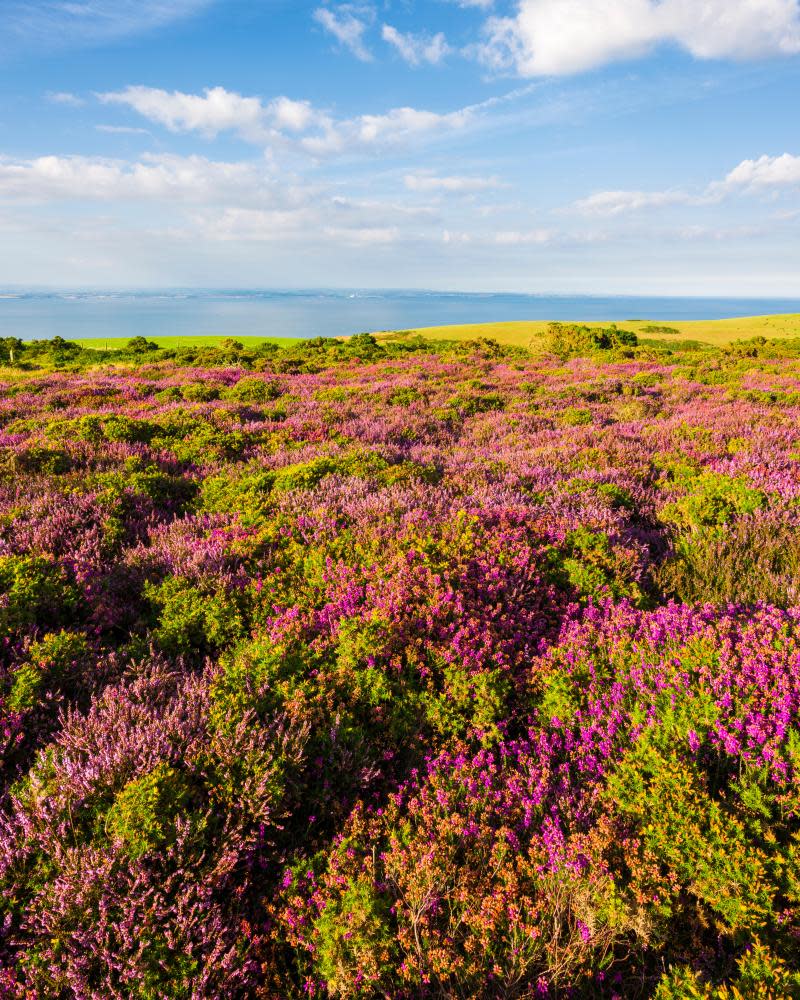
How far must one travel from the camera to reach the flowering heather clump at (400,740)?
6.73ft

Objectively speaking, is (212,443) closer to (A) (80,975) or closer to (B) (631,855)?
(A) (80,975)

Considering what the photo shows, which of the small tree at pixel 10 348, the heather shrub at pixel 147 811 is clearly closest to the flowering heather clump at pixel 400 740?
the heather shrub at pixel 147 811

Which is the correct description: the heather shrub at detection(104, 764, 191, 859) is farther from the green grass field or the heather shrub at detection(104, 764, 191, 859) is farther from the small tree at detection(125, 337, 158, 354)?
the green grass field

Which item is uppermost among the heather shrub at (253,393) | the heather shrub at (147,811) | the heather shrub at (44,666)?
the heather shrub at (253,393)

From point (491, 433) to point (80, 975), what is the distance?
9.74m

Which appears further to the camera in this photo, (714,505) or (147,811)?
(714,505)

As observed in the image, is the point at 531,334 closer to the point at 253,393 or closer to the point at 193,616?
the point at 253,393

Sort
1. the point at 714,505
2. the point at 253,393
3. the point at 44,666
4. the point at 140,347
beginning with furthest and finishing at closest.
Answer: the point at 140,347
the point at 253,393
the point at 714,505
the point at 44,666

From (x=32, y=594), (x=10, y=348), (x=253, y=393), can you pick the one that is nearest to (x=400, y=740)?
(x=32, y=594)

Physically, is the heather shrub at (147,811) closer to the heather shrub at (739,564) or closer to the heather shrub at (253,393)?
the heather shrub at (739,564)

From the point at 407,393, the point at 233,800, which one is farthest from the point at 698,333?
the point at 233,800

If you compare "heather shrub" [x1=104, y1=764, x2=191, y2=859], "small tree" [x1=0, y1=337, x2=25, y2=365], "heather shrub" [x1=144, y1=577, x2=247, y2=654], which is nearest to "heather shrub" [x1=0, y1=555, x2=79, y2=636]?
"heather shrub" [x1=144, y1=577, x2=247, y2=654]

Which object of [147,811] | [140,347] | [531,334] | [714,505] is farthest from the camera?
[531,334]

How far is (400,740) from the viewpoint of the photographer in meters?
3.20
